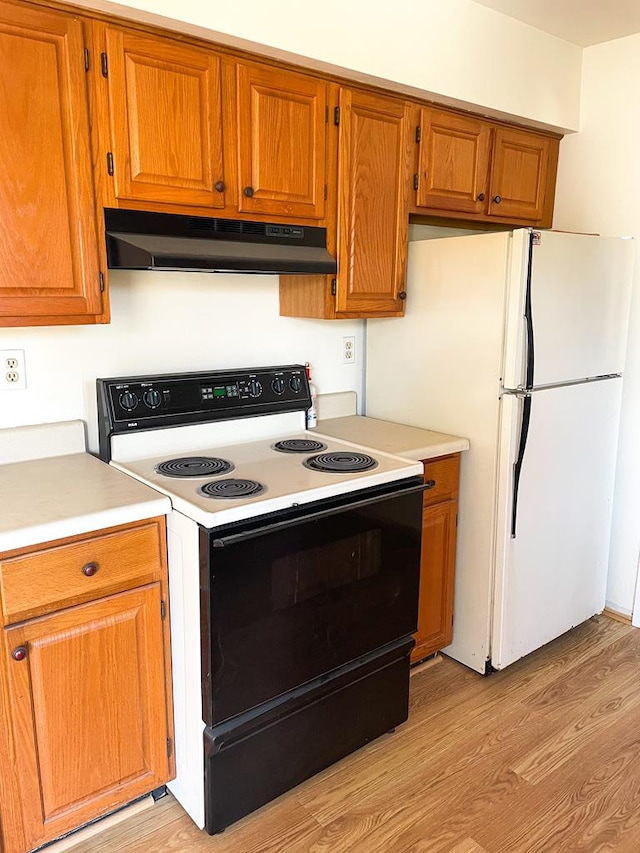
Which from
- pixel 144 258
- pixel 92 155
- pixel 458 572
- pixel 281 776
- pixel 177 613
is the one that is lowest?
pixel 281 776

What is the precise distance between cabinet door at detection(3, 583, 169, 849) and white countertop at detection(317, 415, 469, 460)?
95 centimetres

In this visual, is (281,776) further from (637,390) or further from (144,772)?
(637,390)

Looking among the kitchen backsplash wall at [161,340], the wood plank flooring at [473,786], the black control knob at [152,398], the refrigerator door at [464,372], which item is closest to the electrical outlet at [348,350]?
the kitchen backsplash wall at [161,340]

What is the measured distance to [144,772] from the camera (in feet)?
5.80

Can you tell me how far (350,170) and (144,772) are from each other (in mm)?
1948

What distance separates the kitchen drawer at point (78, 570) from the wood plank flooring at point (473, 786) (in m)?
0.73

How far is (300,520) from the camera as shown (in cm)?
173

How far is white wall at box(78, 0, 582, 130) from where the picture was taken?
71.5 inches

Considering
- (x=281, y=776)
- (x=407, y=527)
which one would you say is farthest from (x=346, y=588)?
(x=281, y=776)

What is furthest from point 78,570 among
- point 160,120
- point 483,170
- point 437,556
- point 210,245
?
point 483,170

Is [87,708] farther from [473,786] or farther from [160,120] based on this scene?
[160,120]

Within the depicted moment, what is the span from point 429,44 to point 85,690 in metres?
2.29

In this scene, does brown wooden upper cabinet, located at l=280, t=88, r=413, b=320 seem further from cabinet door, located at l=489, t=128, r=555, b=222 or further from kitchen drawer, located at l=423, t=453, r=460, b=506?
kitchen drawer, located at l=423, t=453, r=460, b=506

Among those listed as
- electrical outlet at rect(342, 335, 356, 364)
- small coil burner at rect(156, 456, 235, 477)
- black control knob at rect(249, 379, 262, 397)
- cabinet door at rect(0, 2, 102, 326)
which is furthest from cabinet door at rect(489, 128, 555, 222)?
cabinet door at rect(0, 2, 102, 326)
